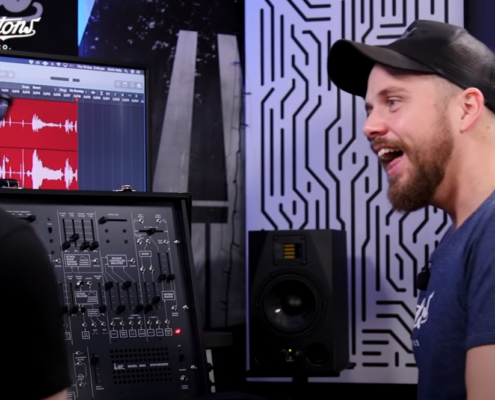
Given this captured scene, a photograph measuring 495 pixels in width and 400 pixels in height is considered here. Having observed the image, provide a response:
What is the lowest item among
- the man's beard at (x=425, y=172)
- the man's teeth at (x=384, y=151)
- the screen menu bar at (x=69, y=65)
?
the man's beard at (x=425, y=172)

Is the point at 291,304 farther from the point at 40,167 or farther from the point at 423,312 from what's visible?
the point at 423,312

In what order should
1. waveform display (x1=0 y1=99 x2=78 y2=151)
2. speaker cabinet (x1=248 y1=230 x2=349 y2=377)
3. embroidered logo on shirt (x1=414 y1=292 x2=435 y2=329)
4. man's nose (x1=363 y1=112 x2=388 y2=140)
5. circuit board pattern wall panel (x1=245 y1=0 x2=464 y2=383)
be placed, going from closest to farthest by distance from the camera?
embroidered logo on shirt (x1=414 y1=292 x2=435 y2=329) < man's nose (x1=363 y1=112 x2=388 y2=140) < waveform display (x1=0 y1=99 x2=78 y2=151) < speaker cabinet (x1=248 y1=230 x2=349 y2=377) < circuit board pattern wall panel (x1=245 y1=0 x2=464 y2=383)

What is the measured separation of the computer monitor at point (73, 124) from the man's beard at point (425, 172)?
1.13 meters

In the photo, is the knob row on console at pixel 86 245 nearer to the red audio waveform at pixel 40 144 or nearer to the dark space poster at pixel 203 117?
the red audio waveform at pixel 40 144

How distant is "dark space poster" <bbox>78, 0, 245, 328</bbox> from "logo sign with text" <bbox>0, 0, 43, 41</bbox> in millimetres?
297

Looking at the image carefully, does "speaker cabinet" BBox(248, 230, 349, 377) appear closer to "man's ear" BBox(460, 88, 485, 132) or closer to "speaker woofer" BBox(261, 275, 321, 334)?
"speaker woofer" BBox(261, 275, 321, 334)

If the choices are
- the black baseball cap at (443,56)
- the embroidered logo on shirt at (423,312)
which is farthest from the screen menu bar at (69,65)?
the embroidered logo on shirt at (423,312)

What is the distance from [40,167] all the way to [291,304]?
1026mm

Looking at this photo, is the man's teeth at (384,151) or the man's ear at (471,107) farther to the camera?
the man's teeth at (384,151)

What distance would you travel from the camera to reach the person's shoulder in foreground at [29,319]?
0.71m

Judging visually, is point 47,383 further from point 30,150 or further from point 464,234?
point 30,150

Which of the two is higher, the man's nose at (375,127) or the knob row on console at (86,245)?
the man's nose at (375,127)

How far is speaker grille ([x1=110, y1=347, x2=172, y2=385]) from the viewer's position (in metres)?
1.95

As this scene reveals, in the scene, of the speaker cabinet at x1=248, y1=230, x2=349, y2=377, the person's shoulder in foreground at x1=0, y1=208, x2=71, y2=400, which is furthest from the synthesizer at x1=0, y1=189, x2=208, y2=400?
the person's shoulder in foreground at x1=0, y1=208, x2=71, y2=400
